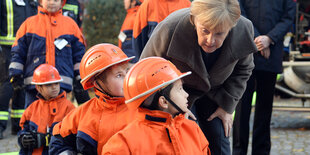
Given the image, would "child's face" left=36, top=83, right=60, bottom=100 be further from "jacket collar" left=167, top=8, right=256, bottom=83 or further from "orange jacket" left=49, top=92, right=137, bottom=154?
"jacket collar" left=167, top=8, right=256, bottom=83

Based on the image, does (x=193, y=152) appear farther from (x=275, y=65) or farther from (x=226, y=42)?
(x=275, y=65)

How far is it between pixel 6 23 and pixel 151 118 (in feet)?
17.4

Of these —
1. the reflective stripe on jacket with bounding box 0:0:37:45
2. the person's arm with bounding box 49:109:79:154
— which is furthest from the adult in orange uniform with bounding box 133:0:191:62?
the reflective stripe on jacket with bounding box 0:0:37:45

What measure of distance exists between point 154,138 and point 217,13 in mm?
860

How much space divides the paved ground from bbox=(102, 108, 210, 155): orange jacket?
3541 mm

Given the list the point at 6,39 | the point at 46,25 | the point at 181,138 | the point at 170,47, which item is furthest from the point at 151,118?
the point at 6,39

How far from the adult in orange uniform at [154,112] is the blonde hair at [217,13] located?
1.28ft

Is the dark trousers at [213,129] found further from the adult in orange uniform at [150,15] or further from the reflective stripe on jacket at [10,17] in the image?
the reflective stripe on jacket at [10,17]

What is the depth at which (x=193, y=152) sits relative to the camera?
3.04 m

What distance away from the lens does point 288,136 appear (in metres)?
7.22

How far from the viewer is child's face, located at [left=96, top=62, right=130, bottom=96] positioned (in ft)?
11.7

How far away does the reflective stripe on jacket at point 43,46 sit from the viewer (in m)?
6.05

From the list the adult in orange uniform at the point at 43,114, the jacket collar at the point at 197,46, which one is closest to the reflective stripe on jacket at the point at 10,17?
the adult in orange uniform at the point at 43,114

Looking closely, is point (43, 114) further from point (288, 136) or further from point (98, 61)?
point (288, 136)
